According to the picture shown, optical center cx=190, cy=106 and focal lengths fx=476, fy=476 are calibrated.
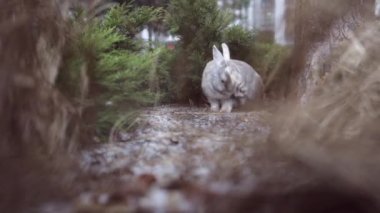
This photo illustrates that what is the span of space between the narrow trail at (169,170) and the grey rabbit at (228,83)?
1281mm

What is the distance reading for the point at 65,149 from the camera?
1115 mm

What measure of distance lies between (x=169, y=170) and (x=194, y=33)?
7.01ft

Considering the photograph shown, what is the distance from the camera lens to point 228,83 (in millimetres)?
2740

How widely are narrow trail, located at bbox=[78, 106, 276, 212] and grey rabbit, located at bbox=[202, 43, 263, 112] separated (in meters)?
1.28

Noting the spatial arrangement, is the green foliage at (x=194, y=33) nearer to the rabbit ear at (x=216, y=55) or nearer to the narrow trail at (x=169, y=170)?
the rabbit ear at (x=216, y=55)

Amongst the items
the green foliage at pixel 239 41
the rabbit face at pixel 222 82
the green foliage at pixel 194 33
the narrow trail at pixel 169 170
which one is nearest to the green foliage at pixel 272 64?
the green foliage at pixel 239 41

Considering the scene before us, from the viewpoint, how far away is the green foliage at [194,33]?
9.59 feet

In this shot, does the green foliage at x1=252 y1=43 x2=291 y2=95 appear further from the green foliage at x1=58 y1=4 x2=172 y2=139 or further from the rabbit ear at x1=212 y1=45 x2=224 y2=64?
the green foliage at x1=58 y1=4 x2=172 y2=139

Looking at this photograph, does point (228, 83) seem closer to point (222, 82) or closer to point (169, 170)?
point (222, 82)

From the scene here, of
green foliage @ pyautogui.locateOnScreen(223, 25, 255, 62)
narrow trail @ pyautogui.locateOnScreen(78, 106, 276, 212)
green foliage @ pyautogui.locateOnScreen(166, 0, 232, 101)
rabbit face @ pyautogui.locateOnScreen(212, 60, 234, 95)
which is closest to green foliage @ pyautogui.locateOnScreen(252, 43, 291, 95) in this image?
green foliage @ pyautogui.locateOnScreen(223, 25, 255, 62)

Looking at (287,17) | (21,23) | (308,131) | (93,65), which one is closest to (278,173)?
(308,131)

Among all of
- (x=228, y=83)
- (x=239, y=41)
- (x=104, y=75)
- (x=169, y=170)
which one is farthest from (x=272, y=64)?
(x=169, y=170)

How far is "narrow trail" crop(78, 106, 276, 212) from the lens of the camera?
2.48 feet

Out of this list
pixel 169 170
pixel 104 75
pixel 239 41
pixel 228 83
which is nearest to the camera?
pixel 169 170
